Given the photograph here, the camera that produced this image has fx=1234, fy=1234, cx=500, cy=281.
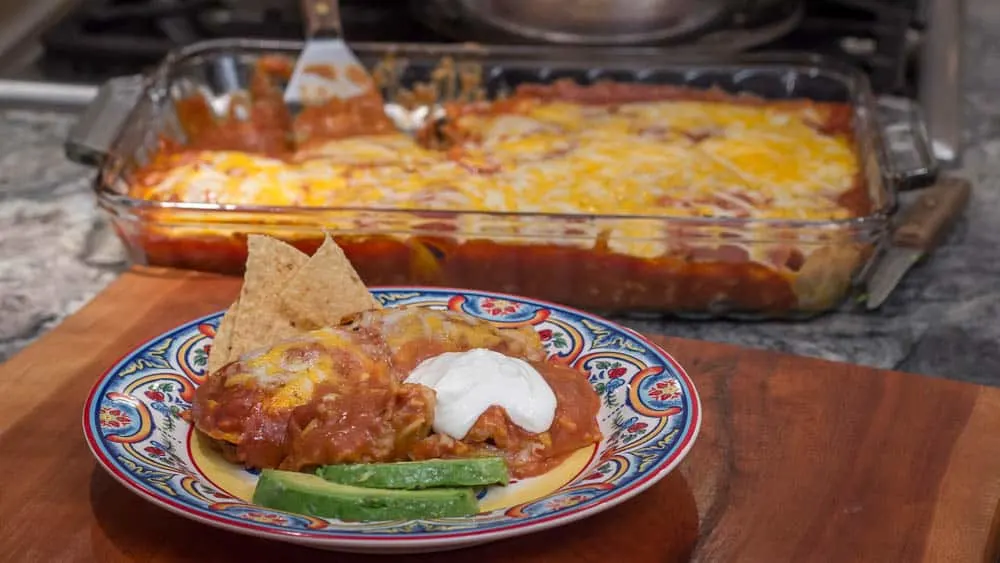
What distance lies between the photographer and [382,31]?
329 centimetres

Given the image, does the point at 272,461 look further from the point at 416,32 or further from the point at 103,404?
the point at 416,32

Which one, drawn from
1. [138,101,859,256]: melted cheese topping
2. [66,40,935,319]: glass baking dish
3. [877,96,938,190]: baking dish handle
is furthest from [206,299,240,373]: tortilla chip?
[877,96,938,190]: baking dish handle

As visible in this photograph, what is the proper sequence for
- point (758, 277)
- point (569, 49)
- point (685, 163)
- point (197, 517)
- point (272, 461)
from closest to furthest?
point (197, 517), point (272, 461), point (758, 277), point (685, 163), point (569, 49)

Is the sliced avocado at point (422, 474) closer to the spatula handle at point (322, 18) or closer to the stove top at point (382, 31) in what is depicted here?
the spatula handle at point (322, 18)

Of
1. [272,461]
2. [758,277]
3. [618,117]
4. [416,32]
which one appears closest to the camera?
[272,461]

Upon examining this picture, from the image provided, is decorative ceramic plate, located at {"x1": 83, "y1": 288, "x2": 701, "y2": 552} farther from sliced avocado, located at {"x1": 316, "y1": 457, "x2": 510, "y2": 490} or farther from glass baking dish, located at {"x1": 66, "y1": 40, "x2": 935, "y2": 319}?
glass baking dish, located at {"x1": 66, "y1": 40, "x2": 935, "y2": 319}

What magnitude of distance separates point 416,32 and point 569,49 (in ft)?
2.22

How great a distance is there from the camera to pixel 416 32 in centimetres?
329

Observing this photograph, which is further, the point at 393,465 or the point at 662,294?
the point at 662,294

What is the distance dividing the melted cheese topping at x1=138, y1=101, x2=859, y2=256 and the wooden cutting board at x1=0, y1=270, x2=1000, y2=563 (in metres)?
0.37

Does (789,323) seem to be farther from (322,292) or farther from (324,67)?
(324,67)

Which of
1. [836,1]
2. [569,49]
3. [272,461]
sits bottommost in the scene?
[836,1]

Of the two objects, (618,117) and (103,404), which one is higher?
(103,404)

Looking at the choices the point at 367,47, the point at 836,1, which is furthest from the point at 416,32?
the point at 836,1
